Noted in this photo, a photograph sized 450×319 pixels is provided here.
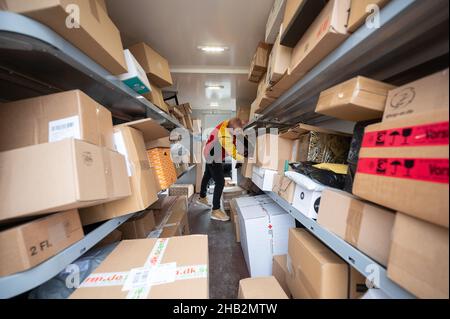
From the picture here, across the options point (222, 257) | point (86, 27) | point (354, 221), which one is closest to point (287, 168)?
point (354, 221)

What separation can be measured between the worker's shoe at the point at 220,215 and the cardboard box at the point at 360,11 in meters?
2.16

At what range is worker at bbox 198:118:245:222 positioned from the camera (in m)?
2.21

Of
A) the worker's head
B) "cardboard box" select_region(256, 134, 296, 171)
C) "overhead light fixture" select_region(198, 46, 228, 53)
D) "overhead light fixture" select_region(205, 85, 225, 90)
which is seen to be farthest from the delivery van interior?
"overhead light fixture" select_region(205, 85, 225, 90)

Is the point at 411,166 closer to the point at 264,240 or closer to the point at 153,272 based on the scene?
the point at 153,272

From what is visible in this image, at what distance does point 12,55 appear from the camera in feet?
2.02

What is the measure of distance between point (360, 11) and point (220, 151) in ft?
6.58

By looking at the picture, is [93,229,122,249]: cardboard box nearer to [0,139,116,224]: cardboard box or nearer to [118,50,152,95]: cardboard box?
[0,139,116,224]: cardboard box

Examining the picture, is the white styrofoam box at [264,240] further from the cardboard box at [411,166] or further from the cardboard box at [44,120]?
the cardboard box at [44,120]

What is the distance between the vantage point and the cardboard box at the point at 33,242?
411 mm

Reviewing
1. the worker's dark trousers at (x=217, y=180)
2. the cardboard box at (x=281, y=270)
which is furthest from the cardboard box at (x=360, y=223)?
the worker's dark trousers at (x=217, y=180)

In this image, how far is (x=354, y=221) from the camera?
20.8 inches

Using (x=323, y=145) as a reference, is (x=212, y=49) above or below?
above

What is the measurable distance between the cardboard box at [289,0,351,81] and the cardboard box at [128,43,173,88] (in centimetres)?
102
